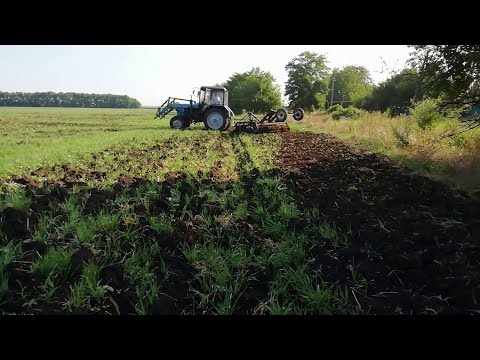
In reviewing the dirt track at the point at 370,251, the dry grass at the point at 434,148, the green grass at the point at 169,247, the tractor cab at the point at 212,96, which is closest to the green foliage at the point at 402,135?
the dry grass at the point at 434,148

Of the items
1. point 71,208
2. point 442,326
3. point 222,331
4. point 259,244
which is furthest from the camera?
point 71,208

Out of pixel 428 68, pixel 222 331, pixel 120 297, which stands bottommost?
pixel 120 297

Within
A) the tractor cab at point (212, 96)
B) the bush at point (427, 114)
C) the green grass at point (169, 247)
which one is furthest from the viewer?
the tractor cab at point (212, 96)

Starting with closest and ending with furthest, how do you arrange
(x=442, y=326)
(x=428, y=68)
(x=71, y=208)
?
1. (x=442, y=326)
2. (x=71, y=208)
3. (x=428, y=68)

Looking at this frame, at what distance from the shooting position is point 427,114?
865 centimetres

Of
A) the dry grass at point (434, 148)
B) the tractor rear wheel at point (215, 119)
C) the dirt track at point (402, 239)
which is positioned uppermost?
the tractor rear wheel at point (215, 119)

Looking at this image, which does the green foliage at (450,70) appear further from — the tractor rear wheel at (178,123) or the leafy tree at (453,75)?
the tractor rear wheel at (178,123)

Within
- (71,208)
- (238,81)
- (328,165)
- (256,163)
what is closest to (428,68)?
(328,165)

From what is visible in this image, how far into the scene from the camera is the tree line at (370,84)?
6.52m

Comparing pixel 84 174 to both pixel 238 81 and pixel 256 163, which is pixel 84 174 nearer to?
pixel 256 163

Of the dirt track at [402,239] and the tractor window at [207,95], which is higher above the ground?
the tractor window at [207,95]

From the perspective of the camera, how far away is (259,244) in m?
3.47

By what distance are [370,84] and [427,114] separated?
31.0m

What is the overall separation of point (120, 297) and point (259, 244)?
1.41 m
